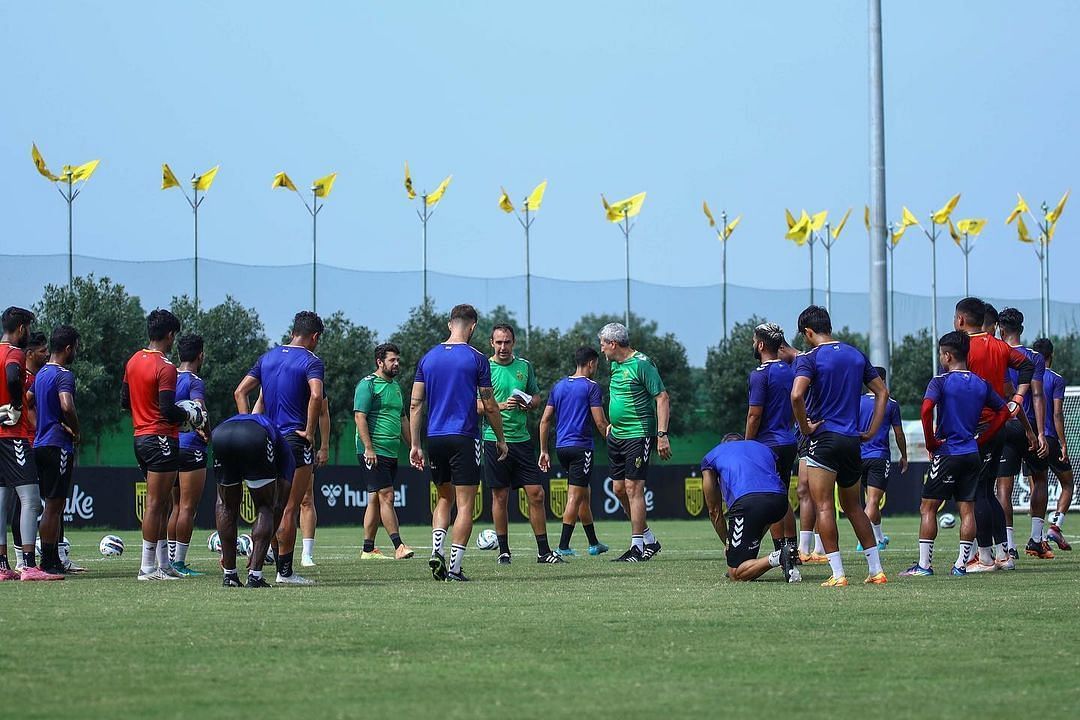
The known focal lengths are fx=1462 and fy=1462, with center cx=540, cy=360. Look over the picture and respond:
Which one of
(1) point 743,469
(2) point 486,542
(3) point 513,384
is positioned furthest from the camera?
(2) point 486,542

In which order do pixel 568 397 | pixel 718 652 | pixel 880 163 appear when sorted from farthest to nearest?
pixel 880 163 → pixel 568 397 → pixel 718 652

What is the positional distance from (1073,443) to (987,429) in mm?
24402

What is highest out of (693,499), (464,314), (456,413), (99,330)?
(99,330)

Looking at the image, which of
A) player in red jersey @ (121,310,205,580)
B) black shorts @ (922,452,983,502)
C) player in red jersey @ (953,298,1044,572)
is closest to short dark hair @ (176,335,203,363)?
player in red jersey @ (121,310,205,580)

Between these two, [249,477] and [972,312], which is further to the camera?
[972,312]

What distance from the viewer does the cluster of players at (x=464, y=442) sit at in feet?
37.1

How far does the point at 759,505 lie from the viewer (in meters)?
11.5

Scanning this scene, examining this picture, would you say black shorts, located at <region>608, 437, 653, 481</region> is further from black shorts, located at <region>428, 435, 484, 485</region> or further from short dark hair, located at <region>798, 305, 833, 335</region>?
short dark hair, located at <region>798, 305, 833, 335</region>

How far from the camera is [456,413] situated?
39.4 feet

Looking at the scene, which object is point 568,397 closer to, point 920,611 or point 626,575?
point 626,575

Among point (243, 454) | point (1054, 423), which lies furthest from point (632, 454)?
point (243, 454)

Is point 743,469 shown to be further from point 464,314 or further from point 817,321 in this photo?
point 464,314

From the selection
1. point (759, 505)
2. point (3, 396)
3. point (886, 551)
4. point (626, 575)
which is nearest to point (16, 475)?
point (3, 396)

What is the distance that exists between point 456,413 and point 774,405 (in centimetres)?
332
